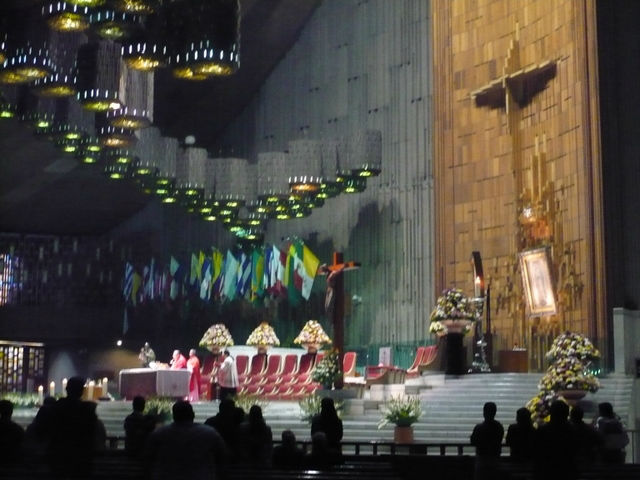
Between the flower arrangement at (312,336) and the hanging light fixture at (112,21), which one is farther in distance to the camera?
the flower arrangement at (312,336)

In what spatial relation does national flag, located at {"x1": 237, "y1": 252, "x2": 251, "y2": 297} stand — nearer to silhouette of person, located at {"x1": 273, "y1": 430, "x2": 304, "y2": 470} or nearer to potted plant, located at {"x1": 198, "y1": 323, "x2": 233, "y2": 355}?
potted plant, located at {"x1": 198, "y1": 323, "x2": 233, "y2": 355}

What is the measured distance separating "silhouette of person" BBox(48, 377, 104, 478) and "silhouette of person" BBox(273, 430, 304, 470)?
5.33 feet

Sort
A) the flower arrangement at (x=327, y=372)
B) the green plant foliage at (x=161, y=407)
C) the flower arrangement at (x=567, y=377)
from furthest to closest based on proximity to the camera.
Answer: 1. the flower arrangement at (x=327, y=372)
2. the green plant foliage at (x=161, y=407)
3. the flower arrangement at (x=567, y=377)

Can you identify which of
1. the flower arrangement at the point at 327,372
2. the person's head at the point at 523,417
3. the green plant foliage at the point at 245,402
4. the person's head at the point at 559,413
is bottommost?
the green plant foliage at the point at 245,402

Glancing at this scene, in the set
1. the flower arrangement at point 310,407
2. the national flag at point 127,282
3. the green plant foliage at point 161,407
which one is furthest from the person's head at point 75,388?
the national flag at point 127,282

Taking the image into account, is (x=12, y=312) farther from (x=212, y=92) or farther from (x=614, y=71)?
(x=614, y=71)

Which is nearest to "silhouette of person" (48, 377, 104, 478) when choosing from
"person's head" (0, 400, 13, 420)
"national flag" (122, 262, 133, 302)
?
"person's head" (0, 400, 13, 420)

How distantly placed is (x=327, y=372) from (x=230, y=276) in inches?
539

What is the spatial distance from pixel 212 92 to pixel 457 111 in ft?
35.4

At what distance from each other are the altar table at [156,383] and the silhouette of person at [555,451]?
583 inches

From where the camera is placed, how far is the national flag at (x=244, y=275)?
32.5 m

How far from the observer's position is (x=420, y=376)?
21.7 meters

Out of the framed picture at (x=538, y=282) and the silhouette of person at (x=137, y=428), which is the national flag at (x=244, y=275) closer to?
the framed picture at (x=538, y=282)

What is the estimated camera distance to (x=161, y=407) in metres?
18.4
